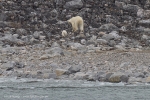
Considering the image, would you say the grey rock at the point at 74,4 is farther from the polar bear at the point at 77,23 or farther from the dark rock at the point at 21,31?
the dark rock at the point at 21,31

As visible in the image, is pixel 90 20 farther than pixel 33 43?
Yes

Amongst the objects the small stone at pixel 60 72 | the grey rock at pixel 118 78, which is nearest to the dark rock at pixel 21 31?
the small stone at pixel 60 72

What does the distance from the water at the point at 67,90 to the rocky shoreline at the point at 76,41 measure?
102 centimetres

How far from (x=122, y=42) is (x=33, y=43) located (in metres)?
5.72

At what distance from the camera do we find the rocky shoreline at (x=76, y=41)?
22047 millimetres

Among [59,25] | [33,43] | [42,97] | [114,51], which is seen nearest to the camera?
[42,97]

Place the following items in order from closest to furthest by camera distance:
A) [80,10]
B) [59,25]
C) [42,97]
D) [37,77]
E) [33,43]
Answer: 1. [42,97]
2. [37,77]
3. [33,43]
4. [59,25]
5. [80,10]

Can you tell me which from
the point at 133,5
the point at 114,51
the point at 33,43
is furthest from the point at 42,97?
the point at 133,5

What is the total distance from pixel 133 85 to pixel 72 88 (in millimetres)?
2409

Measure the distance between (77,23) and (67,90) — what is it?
55.4ft

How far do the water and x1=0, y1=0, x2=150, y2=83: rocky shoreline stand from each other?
1.02 m

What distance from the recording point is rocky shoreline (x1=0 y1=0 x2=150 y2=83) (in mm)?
22047

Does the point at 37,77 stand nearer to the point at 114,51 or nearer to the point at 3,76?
the point at 3,76

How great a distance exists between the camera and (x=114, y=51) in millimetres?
28500
